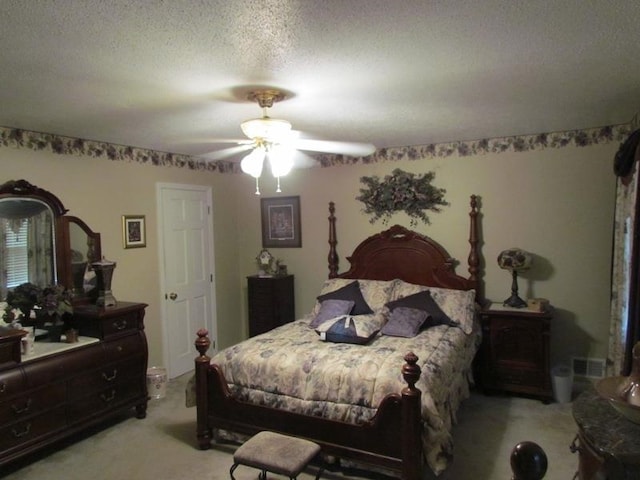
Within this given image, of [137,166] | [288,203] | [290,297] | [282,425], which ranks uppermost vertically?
[137,166]

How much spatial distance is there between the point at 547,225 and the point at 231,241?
138 inches

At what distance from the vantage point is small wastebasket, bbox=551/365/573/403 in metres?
3.76

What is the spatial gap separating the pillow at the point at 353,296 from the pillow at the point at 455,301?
1.07ft

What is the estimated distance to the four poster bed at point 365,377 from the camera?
8.45 ft

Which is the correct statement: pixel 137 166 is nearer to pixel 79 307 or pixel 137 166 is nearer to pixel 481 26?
pixel 79 307

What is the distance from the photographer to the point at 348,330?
11.3ft

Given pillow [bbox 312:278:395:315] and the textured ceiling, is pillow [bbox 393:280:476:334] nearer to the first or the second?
pillow [bbox 312:278:395:315]

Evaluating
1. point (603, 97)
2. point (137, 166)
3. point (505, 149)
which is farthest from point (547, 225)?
point (137, 166)

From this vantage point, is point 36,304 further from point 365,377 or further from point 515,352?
point 515,352

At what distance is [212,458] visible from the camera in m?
3.05

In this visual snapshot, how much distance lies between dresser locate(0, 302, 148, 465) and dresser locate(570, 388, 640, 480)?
3.14 metres

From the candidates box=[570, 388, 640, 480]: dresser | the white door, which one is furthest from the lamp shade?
the white door

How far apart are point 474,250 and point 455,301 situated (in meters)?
0.61

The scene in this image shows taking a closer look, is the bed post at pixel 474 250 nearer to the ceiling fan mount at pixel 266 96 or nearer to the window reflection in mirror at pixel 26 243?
the ceiling fan mount at pixel 266 96
